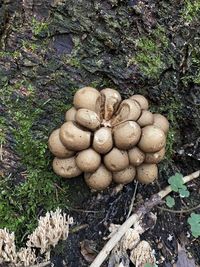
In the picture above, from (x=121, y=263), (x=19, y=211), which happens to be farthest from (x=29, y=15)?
(x=121, y=263)

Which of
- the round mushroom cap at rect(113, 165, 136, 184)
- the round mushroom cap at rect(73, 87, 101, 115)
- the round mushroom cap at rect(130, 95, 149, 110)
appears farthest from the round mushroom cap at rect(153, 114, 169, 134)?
the round mushroom cap at rect(73, 87, 101, 115)

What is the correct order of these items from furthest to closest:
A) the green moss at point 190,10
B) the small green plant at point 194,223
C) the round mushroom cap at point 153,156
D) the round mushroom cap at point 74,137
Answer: the small green plant at point 194,223, the green moss at point 190,10, the round mushroom cap at point 153,156, the round mushroom cap at point 74,137

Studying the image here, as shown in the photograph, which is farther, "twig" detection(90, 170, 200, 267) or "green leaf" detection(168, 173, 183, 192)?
"green leaf" detection(168, 173, 183, 192)

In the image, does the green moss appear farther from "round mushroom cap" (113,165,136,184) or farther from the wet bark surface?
"round mushroom cap" (113,165,136,184)

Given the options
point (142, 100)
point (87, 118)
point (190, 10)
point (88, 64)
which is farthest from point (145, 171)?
point (190, 10)

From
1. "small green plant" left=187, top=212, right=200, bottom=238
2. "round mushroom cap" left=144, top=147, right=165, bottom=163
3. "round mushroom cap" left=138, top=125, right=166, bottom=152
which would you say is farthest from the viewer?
"small green plant" left=187, top=212, right=200, bottom=238

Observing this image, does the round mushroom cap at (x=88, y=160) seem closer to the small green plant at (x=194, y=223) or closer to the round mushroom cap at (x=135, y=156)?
the round mushroom cap at (x=135, y=156)

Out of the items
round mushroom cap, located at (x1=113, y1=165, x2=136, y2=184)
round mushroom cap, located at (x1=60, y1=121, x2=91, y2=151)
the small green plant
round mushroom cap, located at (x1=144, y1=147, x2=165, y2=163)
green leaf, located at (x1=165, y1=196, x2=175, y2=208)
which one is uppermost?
round mushroom cap, located at (x1=60, y1=121, x2=91, y2=151)

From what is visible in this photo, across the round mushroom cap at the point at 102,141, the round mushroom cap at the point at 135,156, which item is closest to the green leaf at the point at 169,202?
the round mushroom cap at the point at 135,156

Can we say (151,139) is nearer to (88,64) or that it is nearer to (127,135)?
(127,135)
